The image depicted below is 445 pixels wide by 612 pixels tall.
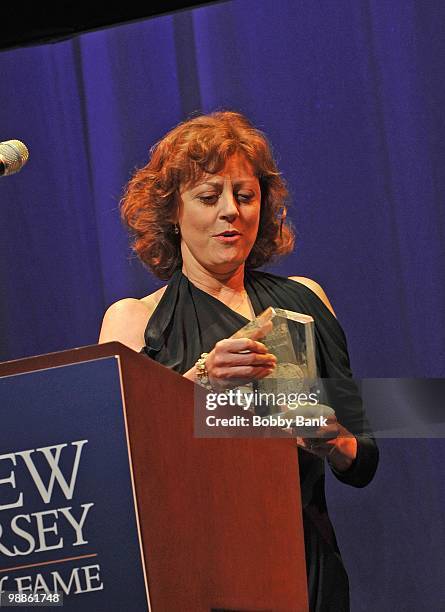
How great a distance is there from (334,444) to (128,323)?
0.49 meters

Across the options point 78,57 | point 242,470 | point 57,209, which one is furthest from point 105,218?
point 242,470

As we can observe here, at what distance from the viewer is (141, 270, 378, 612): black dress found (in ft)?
5.97

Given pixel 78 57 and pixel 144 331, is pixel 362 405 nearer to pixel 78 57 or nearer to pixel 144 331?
pixel 144 331

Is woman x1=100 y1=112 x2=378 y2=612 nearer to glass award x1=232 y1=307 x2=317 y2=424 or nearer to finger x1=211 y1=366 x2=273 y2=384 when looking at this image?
glass award x1=232 y1=307 x2=317 y2=424

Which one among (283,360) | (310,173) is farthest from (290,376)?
(310,173)

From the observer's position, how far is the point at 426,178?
2.48m

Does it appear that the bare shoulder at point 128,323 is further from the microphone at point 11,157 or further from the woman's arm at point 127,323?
the microphone at point 11,157

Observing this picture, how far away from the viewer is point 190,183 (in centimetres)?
209

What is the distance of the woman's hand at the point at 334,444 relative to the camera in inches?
62.5

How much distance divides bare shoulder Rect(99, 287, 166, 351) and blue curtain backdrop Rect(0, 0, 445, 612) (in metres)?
0.68

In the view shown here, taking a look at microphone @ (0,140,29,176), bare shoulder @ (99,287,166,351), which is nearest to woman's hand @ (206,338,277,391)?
microphone @ (0,140,29,176)

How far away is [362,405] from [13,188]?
1.56 m

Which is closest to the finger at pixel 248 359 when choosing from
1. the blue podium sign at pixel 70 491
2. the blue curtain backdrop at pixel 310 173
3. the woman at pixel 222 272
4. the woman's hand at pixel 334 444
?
the woman's hand at pixel 334 444

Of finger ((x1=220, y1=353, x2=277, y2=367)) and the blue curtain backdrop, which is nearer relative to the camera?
finger ((x1=220, y1=353, x2=277, y2=367))
